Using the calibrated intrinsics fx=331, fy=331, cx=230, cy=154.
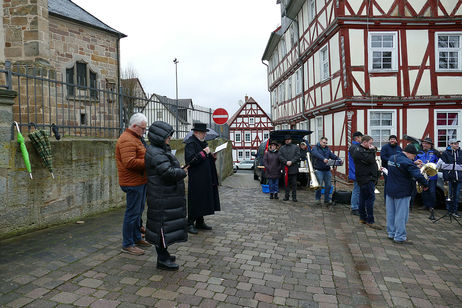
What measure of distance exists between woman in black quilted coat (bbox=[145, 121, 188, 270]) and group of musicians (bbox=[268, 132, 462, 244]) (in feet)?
12.1

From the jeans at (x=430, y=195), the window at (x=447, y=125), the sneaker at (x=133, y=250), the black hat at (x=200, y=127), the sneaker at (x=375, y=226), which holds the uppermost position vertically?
the window at (x=447, y=125)

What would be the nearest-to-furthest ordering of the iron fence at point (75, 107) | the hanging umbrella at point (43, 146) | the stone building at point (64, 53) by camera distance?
the hanging umbrella at point (43, 146) < the iron fence at point (75, 107) < the stone building at point (64, 53)

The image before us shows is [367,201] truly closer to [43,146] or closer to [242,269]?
[242,269]

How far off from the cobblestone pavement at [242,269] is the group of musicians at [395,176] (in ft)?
1.69

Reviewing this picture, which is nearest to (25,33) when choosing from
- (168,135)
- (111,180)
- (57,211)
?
(111,180)

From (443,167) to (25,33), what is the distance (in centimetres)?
1258

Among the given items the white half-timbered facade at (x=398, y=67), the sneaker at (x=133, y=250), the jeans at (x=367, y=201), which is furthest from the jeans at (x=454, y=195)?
the sneaker at (x=133, y=250)

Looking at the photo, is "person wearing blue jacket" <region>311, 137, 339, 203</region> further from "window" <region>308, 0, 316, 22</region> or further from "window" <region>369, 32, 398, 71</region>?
"window" <region>308, 0, 316, 22</region>

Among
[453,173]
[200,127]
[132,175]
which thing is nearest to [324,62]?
[453,173]

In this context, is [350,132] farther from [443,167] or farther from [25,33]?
[25,33]

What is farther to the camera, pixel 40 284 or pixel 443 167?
pixel 443 167

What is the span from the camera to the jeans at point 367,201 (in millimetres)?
6449

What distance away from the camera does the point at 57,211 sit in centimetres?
563

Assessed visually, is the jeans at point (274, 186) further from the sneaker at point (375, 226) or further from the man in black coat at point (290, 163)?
the sneaker at point (375, 226)
